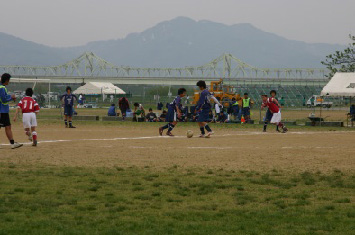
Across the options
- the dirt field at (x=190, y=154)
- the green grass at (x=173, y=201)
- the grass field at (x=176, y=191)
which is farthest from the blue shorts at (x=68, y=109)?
the green grass at (x=173, y=201)

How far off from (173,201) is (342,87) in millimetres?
25808

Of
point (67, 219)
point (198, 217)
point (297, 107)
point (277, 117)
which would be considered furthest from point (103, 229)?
point (297, 107)

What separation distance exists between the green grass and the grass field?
1cm

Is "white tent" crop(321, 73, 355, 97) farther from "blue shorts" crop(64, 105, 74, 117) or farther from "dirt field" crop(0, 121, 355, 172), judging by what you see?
"blue shorts" crop(64, 105, 74, 117)

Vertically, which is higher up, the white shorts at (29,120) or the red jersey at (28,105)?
the red jersey at (28,105)

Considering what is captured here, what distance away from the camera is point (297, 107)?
72438mm

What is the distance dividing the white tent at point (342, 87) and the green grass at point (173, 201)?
69.2ft

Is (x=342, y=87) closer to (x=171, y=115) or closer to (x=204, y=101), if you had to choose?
(x=171, y=115)

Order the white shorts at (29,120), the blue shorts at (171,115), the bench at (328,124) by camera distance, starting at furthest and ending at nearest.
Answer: the bench at (328,124) < the blue shorts at (171,115) < the white shorts at (29,120)

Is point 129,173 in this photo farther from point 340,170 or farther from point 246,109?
point 246,109

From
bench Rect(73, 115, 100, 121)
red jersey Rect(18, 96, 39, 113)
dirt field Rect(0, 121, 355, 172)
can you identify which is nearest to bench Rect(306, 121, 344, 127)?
bench Rect(73, 115, 100, 121)

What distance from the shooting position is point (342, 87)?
111ft

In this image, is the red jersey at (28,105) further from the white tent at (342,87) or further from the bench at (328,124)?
the bench at (328,124)

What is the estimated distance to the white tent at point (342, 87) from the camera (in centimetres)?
3344
